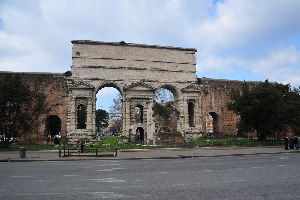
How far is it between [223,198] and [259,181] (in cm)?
254

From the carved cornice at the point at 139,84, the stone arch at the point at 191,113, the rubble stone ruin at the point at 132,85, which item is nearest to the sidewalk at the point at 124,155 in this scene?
the rubble stone ruin at the point at 132,85

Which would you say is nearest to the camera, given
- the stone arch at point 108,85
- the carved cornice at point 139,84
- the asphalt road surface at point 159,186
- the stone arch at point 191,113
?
the asphalt road surface at point 159,186

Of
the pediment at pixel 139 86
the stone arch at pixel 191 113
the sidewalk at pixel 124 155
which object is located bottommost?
the sidewalk at pixel 124 155

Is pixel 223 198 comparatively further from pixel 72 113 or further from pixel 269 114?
pixel 72 113

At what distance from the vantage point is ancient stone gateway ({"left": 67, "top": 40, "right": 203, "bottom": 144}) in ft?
105

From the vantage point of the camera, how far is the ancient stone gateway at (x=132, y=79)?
32.0 m

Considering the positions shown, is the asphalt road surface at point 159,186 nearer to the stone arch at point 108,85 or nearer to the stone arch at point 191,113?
the stone arch at point 108,85

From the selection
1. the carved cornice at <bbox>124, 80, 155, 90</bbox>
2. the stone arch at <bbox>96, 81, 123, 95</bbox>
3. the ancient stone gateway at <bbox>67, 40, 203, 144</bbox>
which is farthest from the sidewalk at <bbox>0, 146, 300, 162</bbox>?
the carved cornice at <bbox>124, 80, 155, 90</bbox>

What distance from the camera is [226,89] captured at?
37781 mm

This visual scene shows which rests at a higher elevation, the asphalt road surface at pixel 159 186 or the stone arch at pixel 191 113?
the stone arch at pixel 191 113

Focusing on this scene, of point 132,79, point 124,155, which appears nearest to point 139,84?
point 132,79

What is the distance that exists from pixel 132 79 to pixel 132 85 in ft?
2.49

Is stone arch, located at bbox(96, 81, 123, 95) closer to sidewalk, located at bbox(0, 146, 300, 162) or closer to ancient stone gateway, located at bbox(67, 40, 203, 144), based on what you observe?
ancient stone gateway, located at bbox(67, 40, 203, 144)

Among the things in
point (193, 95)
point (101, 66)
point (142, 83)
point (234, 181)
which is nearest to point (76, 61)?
point (101, 66)
